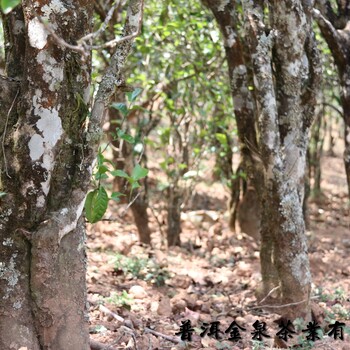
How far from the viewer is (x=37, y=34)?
7.87 feet

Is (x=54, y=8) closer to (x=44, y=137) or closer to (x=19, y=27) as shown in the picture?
(x=19, y=27)

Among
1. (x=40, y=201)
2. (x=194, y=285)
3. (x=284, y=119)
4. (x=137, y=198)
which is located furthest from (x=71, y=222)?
(x=137, y=198)

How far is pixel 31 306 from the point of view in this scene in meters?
2.49

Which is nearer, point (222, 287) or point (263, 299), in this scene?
point (263, 299)

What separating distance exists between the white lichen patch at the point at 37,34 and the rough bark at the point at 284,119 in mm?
1678

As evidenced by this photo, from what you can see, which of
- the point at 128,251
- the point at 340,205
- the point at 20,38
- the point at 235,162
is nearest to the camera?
the point at 20,38

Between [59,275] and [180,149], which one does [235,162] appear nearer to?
[180,149]

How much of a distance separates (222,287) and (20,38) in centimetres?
309

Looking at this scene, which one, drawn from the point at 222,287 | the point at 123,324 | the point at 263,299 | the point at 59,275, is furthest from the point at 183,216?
the point at 59,275

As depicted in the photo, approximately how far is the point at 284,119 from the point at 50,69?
1938 mm

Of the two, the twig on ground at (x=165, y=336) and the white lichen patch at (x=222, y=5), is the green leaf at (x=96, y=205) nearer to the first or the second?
the twig on ground at (x=165, y=336)

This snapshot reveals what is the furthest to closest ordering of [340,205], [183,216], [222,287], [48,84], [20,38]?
1. [340,205]
2. [183,216]
3. [222,287]
4. [20,38]
5. [48,84]

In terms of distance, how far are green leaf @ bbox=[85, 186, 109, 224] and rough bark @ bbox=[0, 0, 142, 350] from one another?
0.08m

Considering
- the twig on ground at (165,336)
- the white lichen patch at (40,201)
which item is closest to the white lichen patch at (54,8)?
the white lichen patch at (40,201)
